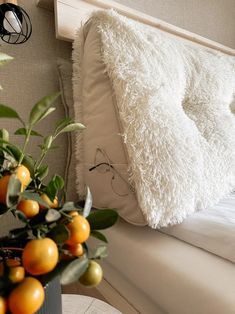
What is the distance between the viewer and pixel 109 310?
0.43 meters

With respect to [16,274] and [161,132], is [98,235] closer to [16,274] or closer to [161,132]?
[16,274]

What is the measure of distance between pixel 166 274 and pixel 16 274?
1.12 feet

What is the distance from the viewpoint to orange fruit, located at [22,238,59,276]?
20 centimetres

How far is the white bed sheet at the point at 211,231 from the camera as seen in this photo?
47 cm

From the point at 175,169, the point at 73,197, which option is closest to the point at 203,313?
the point at 175,169

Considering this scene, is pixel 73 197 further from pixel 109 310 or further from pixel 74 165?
pixel 109 310

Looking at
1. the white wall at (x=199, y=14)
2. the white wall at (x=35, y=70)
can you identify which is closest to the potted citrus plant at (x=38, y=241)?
the white wall at (x=35, y=70)

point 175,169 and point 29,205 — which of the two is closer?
point 29,205

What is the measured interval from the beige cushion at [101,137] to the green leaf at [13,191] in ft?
1.08

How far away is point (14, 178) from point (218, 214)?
0.49 m

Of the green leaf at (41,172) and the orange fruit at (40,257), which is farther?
the green leaf at (41,172)

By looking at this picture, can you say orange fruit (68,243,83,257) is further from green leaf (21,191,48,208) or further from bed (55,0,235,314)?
bed (55,0,235,314)

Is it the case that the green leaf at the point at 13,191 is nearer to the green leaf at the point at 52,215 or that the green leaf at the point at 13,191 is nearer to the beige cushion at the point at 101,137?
the green leaf at the point at 52,215

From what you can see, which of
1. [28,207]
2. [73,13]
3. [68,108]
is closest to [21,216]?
[28,207]
